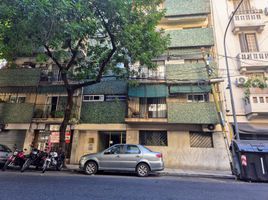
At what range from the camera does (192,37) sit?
14.2m

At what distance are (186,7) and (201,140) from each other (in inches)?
438

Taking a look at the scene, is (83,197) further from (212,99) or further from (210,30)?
(210,30)

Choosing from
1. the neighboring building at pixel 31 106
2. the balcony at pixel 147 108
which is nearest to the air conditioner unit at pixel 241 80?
the balcony at pixel 147 108

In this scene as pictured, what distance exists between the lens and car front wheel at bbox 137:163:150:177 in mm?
8438

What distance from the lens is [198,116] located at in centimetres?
1210

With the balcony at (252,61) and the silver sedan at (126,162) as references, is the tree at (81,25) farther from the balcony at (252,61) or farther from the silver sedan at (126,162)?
the balcony at (252,61)

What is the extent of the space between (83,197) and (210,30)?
47.5ft

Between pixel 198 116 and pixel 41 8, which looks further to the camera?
pixel 198 116

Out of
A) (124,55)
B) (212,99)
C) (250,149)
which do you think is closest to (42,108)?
(124,55)

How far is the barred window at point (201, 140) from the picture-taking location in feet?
40.8

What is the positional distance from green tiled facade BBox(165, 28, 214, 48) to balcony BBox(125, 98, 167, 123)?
4.80m

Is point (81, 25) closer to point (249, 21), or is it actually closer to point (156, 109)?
point (156, 109)

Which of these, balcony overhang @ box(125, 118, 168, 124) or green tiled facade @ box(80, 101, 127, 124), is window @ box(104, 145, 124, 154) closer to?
balcony overhang @ box(125, 118, 168, 124)

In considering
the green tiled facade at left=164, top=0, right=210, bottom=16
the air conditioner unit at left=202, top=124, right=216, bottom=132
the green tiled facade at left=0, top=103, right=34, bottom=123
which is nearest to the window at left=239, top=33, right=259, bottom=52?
the green tiled facade at left=164, top=0, right=210, bottom=16
